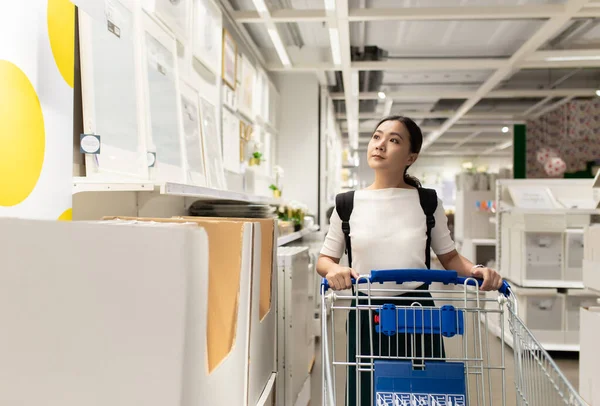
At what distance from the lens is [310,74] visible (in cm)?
776

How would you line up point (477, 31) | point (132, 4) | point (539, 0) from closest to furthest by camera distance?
point (132, 4)
point (539, 0)
point (477, 31)

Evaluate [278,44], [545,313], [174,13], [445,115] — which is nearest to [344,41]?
[278,44]

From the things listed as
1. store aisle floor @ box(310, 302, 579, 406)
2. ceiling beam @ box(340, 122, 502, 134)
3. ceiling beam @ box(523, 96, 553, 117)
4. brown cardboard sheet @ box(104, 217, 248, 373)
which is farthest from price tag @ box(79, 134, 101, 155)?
ceiling beam @ box(340, 122, 502, 134)

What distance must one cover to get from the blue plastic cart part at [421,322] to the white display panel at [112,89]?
1.31 metres

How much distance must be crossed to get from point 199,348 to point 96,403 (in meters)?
0.20

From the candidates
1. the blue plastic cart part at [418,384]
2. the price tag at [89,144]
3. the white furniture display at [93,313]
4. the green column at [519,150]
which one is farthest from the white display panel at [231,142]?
the green column at [519,150]

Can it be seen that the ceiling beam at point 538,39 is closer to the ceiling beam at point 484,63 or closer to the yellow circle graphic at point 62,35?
the ceiling beam at point 484,63

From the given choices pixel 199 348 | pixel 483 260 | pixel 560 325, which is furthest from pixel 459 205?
pixel 199 348

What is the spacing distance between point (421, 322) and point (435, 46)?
19.9 ft

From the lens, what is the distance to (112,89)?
7.92 ft

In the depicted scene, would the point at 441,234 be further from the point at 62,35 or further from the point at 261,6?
the point at 261,6

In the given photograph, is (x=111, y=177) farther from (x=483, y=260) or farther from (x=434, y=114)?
(x=434, y=114)

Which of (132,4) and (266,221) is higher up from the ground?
(132,4)

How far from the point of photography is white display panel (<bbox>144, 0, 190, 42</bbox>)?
297cm
